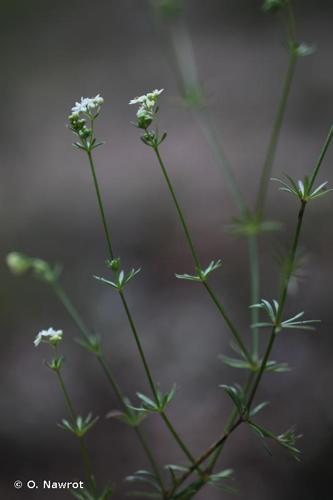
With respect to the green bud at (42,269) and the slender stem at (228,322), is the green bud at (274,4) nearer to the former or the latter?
the slender stem at (228,322)

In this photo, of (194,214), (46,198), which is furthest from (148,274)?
(46,198)

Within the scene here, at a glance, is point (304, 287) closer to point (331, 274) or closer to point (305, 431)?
point (331, 274)

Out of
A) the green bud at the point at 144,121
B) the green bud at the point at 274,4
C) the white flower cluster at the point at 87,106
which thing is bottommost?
the green bud at the point at 144,121

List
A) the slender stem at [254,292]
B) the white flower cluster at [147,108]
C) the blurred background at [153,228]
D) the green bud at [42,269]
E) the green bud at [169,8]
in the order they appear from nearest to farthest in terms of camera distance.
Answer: the white flower cluster at [147,108]
the green bud at [42,269]
the slender stem at [254,292]
the blurred background at [153,228]
the green bud at [169,8]

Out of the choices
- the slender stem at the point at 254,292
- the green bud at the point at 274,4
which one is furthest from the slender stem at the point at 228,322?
the green bud at the point at 274,4

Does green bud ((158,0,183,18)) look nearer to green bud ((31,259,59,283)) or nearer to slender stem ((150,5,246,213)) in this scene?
slender stem ((150,5,246,213))

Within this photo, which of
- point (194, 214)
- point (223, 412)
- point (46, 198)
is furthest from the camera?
point (46, 198)

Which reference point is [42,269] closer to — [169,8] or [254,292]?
[254,292]

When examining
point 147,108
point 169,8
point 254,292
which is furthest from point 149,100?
point 169,8
